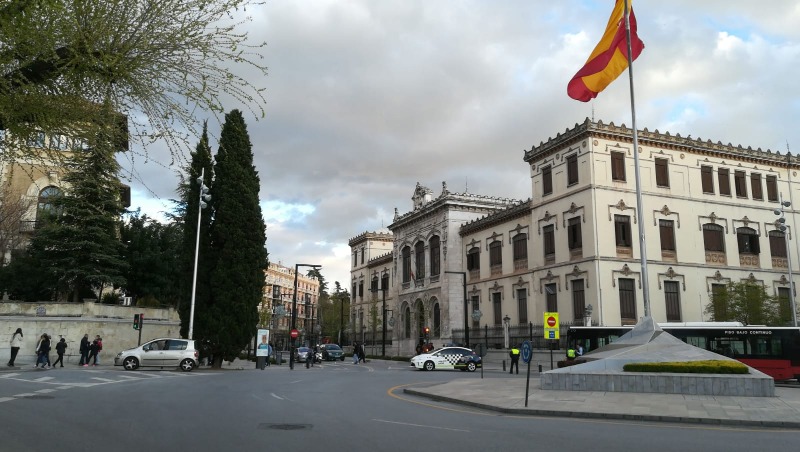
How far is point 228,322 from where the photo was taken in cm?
3167

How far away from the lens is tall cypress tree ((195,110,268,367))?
31.9m

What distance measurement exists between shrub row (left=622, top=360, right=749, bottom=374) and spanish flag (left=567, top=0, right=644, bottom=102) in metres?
9.38

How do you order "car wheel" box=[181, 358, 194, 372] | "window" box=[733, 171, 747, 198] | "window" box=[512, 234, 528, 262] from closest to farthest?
"car wheel" box=[181, 358, 194, 372]
"window" box=[733, 171, 747, 198]
"window" box=[512, 234, 528, 262]

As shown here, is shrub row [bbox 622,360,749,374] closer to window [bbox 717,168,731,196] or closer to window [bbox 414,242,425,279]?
window [bbox 717,168,731,196]

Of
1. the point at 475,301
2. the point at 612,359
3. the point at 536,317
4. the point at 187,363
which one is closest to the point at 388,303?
the point at 475,301

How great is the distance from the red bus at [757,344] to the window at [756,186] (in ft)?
61.0

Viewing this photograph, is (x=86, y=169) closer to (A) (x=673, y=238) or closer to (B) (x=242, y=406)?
(B) (x=242, y=406)

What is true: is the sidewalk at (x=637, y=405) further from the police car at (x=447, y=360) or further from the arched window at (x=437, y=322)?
the arched window at (x=437, y=322)

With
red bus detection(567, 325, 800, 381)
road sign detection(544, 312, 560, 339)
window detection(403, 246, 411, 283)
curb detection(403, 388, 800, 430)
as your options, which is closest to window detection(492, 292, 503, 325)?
window detection(403, 246, 411, 283)

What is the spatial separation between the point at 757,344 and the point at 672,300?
1188 centimetres

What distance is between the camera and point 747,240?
42156 mm

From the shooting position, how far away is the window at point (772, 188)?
43406mm

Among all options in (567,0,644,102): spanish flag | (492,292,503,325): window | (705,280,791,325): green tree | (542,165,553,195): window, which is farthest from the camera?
(492,292,503,325): window

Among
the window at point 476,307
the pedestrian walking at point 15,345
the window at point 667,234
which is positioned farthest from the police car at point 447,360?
the pedestrian walking at point 15,345
